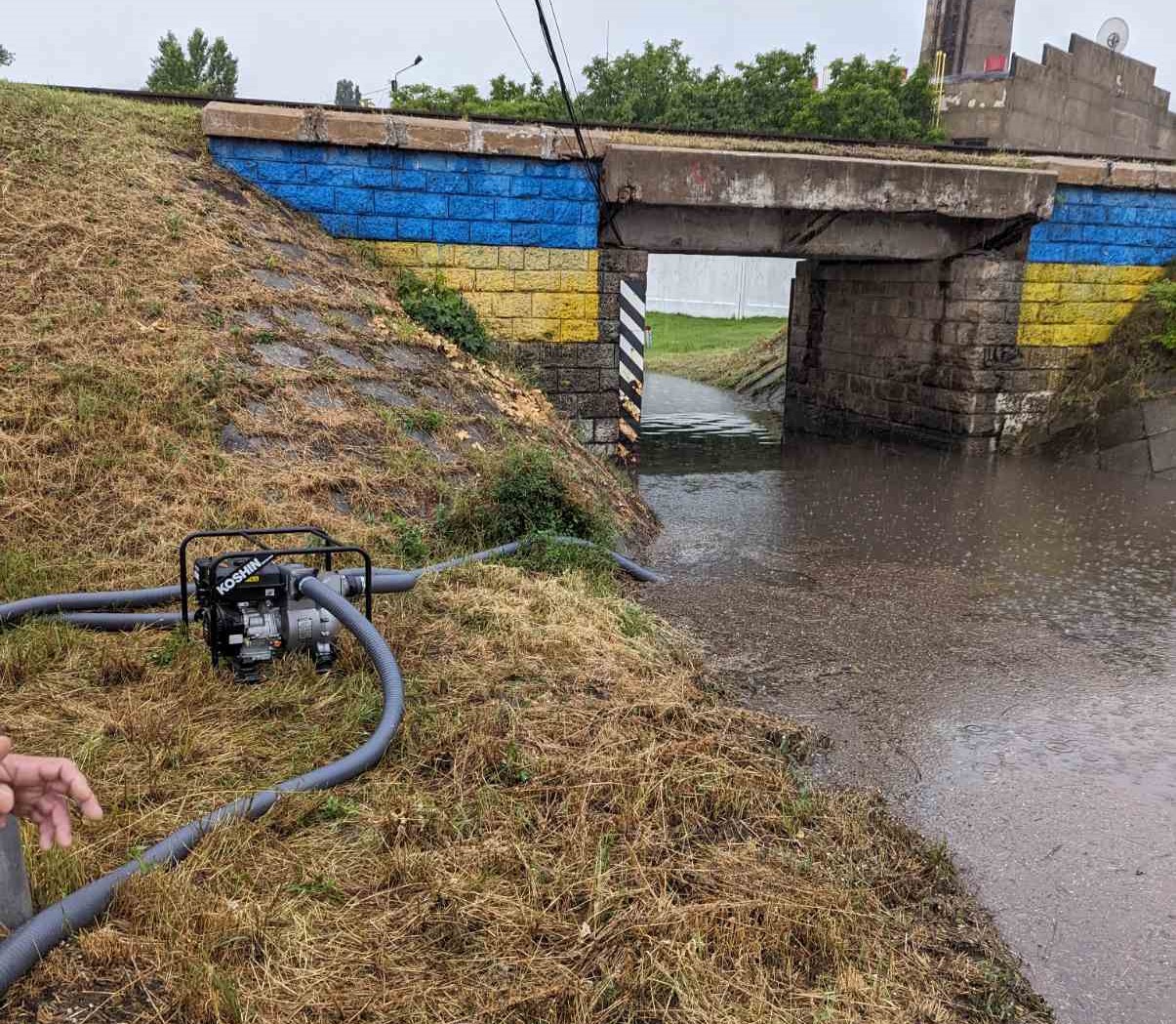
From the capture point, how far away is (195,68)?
181 feet

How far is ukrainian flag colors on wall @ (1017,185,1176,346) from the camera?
12.9 metres

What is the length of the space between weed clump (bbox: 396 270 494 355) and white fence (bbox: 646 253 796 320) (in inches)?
759

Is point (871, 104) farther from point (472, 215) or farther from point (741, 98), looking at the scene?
point (472, 215)

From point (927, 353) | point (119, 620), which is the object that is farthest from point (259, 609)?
point (927, 353)

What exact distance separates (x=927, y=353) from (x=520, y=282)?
6.34m

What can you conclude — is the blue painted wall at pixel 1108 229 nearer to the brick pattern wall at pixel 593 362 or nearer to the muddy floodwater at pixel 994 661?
the muddy floodwater at pixel 994 661

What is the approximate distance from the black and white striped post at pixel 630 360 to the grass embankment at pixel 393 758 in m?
3.74

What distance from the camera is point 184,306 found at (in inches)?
298

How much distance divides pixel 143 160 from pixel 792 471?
7.79 metres

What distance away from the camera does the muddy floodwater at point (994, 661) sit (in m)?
3.44

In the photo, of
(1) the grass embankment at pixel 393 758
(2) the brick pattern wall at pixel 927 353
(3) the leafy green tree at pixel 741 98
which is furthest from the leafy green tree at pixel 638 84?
(1) the grass embankment at pixel 393 758

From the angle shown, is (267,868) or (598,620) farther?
(598,620)

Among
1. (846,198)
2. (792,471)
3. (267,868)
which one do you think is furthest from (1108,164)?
(267,868)

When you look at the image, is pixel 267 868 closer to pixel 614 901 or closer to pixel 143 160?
pixel 614 901
